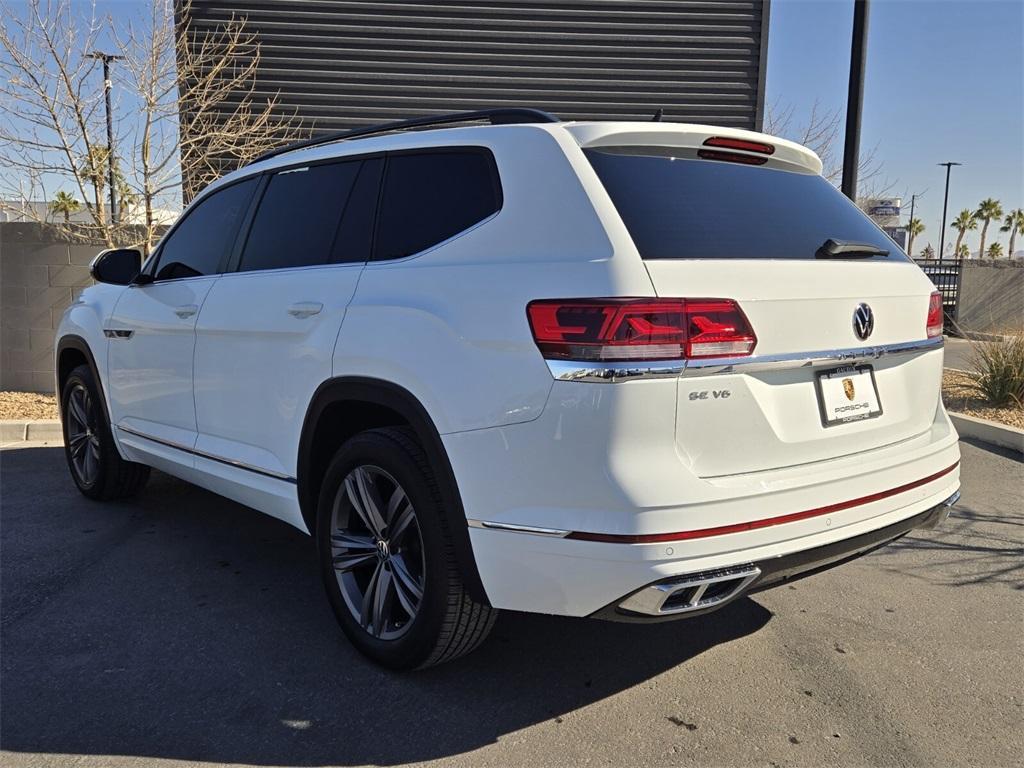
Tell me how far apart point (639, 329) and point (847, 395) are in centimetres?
85

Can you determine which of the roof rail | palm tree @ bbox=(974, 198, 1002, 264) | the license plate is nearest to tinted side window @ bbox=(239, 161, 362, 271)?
the roof rail

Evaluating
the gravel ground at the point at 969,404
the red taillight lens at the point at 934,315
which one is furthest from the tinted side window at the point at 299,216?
the gravel ground at the point at 969,404

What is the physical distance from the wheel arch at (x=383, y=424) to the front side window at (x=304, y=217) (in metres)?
0.56

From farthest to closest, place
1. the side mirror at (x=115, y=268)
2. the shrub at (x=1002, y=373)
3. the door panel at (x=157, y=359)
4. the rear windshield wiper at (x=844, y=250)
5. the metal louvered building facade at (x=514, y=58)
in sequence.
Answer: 1. the metal louvered building facade at (x=514, y=58)
2. the shrub at (x=1002, y=373)
3. the side mirror at (x=115, y=268)
4. the door panel at (x=157, y=359)
5. the rear windshield wiper at (x=844, y=250)

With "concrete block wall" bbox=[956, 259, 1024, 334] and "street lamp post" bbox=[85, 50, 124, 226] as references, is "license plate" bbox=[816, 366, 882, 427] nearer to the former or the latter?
"street lamp post" bbox=[85, 50, 124, 226]

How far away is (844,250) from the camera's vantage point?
289 cm

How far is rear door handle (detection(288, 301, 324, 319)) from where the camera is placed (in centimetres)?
322

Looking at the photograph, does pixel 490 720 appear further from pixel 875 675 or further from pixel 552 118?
pixel 552 118

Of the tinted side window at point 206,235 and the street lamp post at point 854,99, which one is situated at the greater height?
the street lamp post at point 854,99

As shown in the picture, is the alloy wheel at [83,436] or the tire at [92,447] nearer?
the tire at [92,447]

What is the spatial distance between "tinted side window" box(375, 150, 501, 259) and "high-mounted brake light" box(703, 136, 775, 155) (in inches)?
30.0

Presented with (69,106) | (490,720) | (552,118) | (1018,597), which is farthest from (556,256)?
(69,106)

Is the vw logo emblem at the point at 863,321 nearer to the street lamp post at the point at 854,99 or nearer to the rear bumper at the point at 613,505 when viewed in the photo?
the rear bumper at the point at 613,505

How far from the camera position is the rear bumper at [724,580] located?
233 cm
